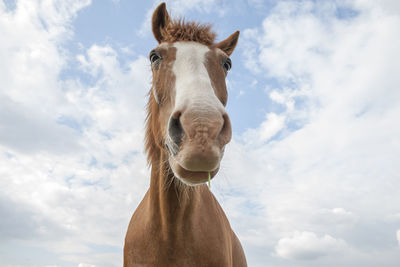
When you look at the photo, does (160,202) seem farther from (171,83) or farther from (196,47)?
(196,47)

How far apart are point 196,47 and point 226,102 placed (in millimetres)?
829

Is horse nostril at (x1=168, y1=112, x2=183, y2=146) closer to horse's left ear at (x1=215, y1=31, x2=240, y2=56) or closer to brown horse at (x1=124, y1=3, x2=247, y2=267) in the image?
brown horse at (x1=124, y1=3, x2=247, y2=267)

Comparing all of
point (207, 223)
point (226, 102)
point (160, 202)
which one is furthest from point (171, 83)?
point (207, 223)

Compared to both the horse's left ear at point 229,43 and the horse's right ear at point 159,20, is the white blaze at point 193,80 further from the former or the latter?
the horse's left ear at point 229,43

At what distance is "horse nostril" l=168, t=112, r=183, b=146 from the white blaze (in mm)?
90

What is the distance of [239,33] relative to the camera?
16.5 ft

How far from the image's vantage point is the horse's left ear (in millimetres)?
4727

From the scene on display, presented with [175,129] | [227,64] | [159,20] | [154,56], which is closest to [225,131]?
[175,129]

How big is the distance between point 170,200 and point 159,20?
9.29 ft

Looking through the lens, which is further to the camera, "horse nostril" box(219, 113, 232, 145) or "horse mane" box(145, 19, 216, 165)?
"horse mane" box(145, 19, 216, 165)

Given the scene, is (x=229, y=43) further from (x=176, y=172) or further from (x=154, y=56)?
(x=176, y=172)

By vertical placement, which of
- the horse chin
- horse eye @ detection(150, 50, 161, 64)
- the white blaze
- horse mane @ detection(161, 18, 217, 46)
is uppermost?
horse mane @ detection(161, 18, 217, 46)

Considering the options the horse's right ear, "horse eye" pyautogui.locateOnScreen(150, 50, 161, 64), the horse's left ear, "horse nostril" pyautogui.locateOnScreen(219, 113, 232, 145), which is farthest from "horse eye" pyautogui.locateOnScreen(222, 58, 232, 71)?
"horse nostril" pyautogui.locateOnScreen(219, 113, 232, 145)

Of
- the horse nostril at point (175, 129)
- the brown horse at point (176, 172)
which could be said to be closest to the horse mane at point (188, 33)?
the brown horse at point (176, 172)
